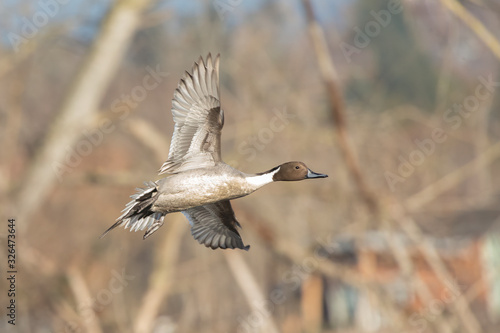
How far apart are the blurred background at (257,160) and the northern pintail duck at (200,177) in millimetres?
1848

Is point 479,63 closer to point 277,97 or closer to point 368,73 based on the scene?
point 368,73

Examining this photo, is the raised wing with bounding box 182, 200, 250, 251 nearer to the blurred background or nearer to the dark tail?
the dark tail

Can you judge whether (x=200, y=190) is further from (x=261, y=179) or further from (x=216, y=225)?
(x=216, y=225)

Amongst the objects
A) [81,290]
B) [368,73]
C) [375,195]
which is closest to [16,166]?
[368,73]

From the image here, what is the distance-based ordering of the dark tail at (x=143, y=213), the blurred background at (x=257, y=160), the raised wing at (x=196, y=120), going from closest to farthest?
the dark tail at (x=143, y=213) → the raised wing at (x=196, y=120) → the blurred background at (x=257, y=160)

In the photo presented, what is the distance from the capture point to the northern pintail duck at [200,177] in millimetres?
3107

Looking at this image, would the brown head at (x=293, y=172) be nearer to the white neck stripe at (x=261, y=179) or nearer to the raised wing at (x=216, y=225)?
the white neck stripe at (x=261, y=179)

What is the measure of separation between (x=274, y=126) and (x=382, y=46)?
24071 mm

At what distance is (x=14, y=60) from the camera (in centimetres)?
888

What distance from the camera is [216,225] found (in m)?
3.72

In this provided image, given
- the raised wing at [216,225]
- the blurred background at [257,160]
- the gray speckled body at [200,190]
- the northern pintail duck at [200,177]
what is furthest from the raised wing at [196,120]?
the blurred background at [257,160]

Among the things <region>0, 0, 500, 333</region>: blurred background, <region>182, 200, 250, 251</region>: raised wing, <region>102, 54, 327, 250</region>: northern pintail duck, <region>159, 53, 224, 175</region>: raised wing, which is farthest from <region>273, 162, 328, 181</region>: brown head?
<region>0, 0, 500, 333</region>: blurred background

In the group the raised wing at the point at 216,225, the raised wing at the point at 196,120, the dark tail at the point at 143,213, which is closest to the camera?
the dark tail at the point at 143,213

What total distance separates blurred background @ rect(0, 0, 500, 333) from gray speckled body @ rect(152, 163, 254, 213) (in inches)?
80.3
